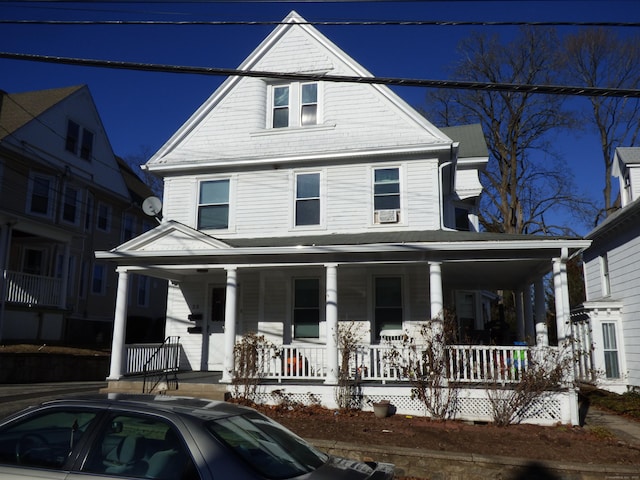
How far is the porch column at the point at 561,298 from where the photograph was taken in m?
10.5

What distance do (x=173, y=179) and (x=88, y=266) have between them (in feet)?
→ 35.5

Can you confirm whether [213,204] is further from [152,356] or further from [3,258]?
[3,258]

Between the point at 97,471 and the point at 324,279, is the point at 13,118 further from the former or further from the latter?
the point at 97,471

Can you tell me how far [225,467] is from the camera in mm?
3326

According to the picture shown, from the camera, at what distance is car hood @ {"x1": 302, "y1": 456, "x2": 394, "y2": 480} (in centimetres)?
365

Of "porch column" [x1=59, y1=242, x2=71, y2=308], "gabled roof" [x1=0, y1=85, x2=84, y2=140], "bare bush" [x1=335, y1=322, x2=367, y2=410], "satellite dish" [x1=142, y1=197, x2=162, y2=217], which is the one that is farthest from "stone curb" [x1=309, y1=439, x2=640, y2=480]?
"gabled roof" [x1=0, y1=85, x2=84, y2=140]

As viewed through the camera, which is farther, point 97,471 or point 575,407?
point 575,407

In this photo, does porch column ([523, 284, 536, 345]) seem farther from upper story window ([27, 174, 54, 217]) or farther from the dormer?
upper story window ([27, 174, 54, 217])

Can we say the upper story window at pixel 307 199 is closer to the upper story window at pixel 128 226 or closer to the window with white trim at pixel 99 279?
the window with white trim at pixel 99 279

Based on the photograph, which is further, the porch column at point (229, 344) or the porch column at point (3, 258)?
the porch column at point (3, 258)

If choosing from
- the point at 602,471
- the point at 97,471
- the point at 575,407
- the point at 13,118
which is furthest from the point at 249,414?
the point at 13,118

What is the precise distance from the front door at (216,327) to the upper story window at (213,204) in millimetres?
1763

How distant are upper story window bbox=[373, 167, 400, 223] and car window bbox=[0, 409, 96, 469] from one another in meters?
10.5

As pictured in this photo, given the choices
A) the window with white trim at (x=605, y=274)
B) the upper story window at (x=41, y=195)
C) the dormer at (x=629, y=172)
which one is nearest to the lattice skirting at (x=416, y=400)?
the window with white trim at (x=605, y=274)
